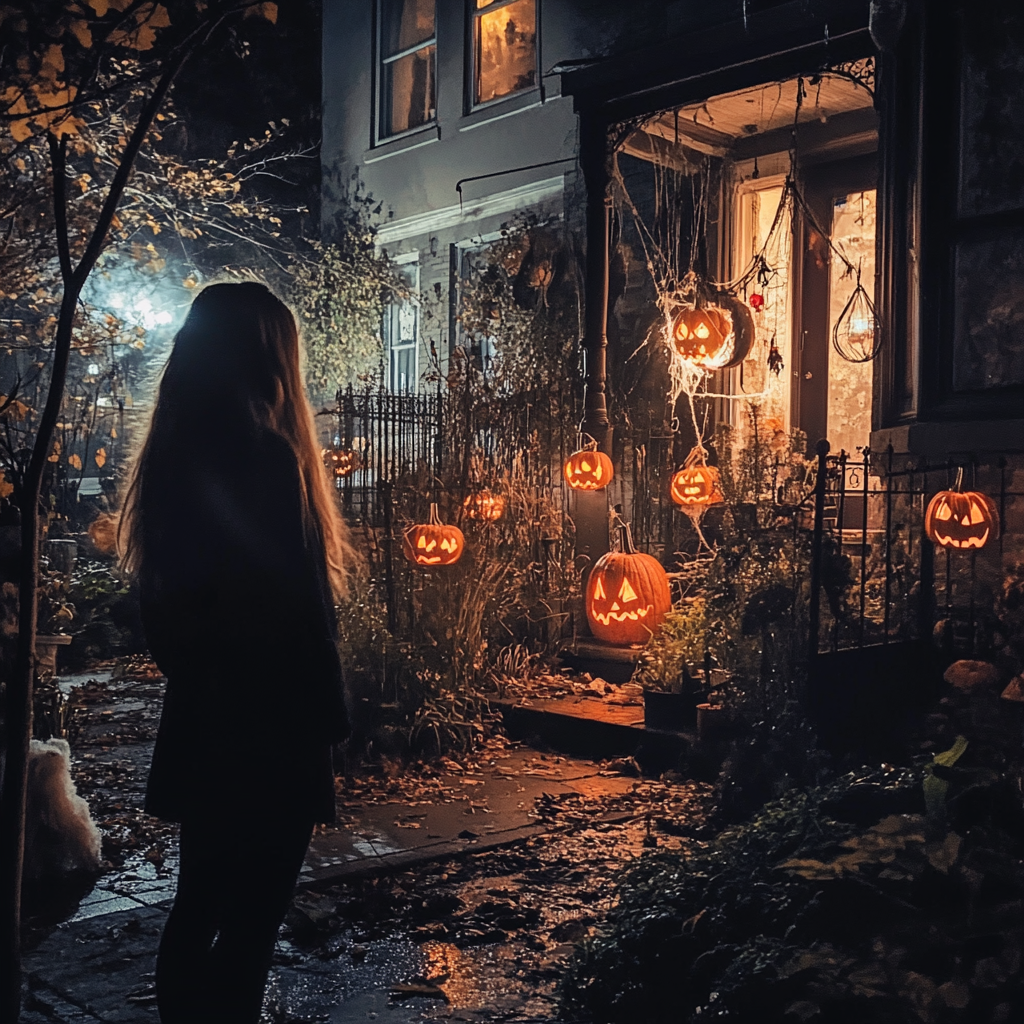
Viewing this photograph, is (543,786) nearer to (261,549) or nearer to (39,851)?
(39,851)

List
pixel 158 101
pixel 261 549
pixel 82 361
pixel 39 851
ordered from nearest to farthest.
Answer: pixel 261 549 → pixel 158 101 → pixel 39 851 → pixel 82 361

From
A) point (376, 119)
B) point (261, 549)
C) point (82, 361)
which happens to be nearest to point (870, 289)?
point (376, 119)

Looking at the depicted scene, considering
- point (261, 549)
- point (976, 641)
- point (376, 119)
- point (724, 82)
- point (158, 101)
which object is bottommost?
point (976, 641)

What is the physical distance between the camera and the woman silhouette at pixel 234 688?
2.48 meters

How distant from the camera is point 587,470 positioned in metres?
9.59

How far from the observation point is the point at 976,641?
700cm

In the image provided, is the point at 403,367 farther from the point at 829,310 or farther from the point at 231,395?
the point at 231,395

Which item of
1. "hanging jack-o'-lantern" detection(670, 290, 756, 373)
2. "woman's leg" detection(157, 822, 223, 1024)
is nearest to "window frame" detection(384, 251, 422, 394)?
"hanging jack-o'-lantern" detection(670, 290, 756, 373)

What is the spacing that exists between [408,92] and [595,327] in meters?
6.14

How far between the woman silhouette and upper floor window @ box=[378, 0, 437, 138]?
1246 cm

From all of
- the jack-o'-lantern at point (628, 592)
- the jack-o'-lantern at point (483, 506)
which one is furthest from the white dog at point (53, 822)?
A: the jack-o'-lantern at point (628, 592)

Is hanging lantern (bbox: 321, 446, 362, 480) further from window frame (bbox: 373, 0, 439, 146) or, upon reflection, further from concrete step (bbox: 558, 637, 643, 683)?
window frame (bbox: 373, 0, 439, 146)

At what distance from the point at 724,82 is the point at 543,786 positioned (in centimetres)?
589

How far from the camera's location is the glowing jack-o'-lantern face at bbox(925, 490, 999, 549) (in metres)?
6.87
